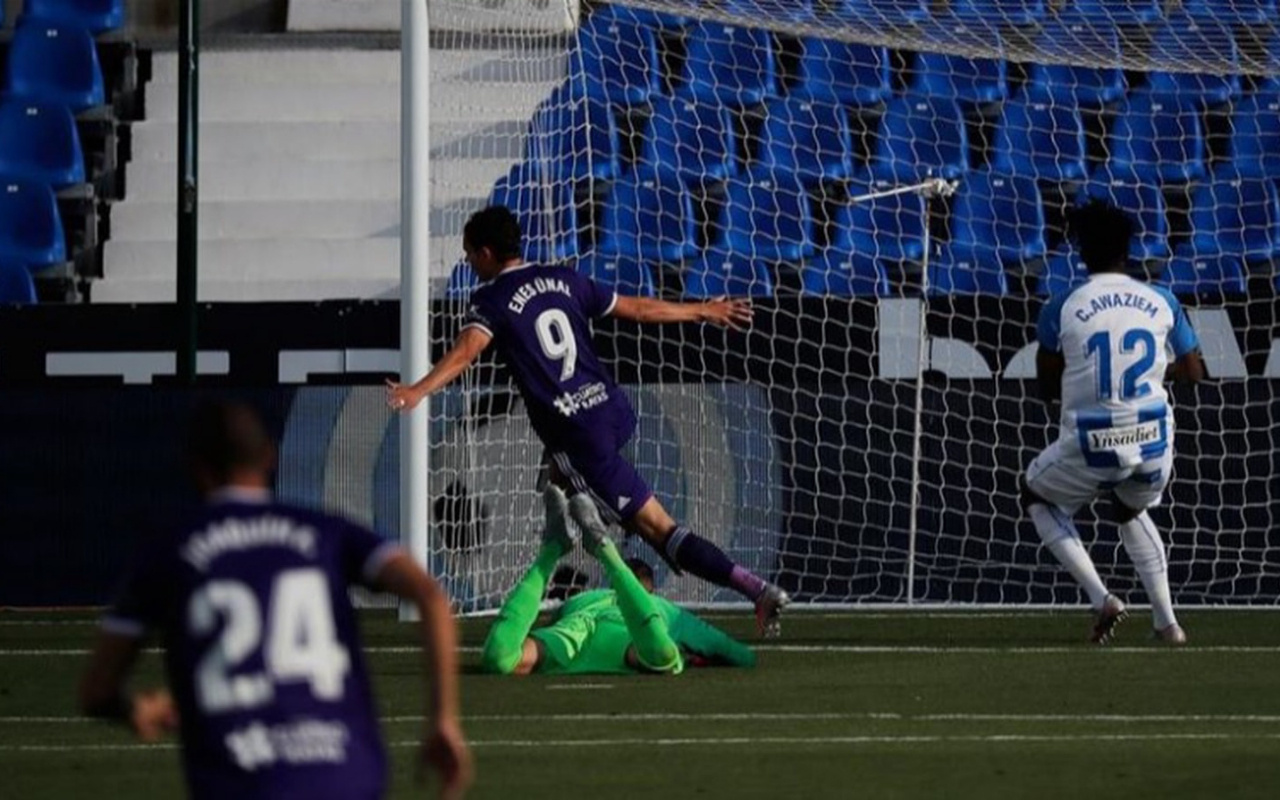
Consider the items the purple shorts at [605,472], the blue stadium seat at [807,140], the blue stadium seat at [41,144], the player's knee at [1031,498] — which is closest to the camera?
the purple shorts at [605,472]

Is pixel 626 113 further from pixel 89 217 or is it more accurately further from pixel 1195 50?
pixel 89 217

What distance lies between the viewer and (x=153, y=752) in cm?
850

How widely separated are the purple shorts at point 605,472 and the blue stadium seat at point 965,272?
6611mm

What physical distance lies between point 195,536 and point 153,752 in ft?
13.5

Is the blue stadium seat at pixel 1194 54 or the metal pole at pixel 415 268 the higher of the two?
the blue stadium seat at pixel 1194 54

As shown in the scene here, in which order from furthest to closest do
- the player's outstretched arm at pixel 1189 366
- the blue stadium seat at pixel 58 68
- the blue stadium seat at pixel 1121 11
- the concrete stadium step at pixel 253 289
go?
the blue stadium seat at pixel 58 68
the concrete stadium step at pixel 253 289
the blue stadium seat at pixel 1121 11
the player's outstretched arm at pixel 1189 366

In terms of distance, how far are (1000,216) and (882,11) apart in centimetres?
233

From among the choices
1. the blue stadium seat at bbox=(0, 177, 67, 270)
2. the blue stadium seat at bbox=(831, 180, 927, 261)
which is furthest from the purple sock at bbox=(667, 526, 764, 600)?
the blue stadium seat at bbox=(0, 177, 67, 270)

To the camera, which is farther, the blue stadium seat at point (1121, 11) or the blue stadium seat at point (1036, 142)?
the blue stadium seat at point (1036, 142)

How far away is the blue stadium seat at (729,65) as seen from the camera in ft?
61.4

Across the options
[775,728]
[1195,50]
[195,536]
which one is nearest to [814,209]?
[1195,50]

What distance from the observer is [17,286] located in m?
19.7

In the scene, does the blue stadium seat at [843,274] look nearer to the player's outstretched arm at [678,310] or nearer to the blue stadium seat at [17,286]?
the blue stadium seat at [17,286]

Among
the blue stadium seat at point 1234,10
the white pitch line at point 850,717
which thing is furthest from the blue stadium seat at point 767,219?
the white pitch line at point 850,717
